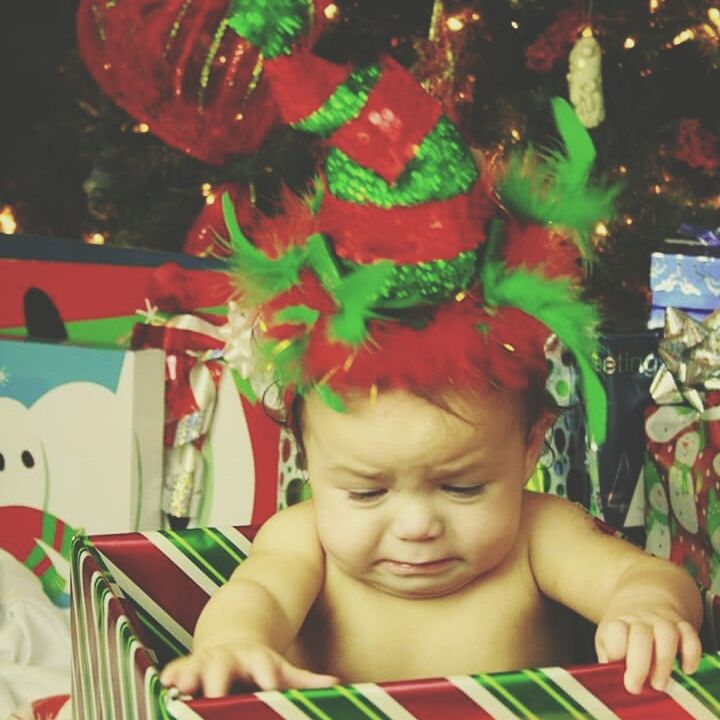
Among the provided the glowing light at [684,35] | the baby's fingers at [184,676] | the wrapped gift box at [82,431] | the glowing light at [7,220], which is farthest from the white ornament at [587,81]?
the baby's fingers at [184,676]

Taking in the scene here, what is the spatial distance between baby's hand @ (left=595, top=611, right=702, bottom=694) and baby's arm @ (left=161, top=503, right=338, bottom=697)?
0.12 meters

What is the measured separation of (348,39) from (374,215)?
1452 mm

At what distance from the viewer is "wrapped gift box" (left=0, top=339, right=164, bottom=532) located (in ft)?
3.77

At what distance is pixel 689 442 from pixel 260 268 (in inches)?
27.6

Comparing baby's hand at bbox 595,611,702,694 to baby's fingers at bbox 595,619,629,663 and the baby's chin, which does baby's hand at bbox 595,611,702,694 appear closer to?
baby's fingers at bbox 595,619,629,663

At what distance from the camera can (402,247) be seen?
59 cm

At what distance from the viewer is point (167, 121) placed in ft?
3.72

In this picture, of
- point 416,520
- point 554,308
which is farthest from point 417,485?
point 554,308

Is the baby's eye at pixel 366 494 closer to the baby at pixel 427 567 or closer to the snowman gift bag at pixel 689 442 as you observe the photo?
the baby at pixel 427 567

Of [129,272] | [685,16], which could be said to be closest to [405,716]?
[129,272]

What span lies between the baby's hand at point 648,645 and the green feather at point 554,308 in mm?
127

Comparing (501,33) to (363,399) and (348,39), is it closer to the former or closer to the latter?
(348,39)

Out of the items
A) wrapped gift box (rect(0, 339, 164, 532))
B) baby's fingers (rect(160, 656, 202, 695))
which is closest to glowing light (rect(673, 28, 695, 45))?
wrapped gift box (rect(0, 339, 164, 532))

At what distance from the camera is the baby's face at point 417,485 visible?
24.2 inches
